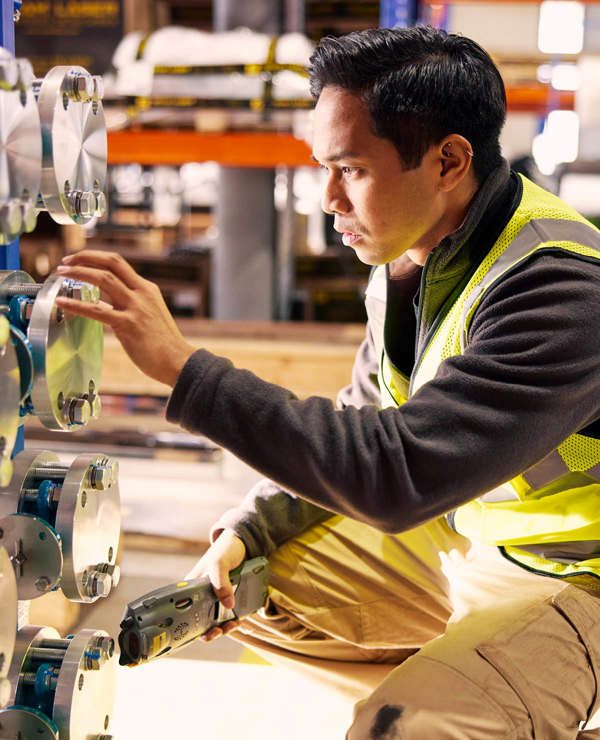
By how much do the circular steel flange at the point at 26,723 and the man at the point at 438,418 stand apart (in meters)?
0.36

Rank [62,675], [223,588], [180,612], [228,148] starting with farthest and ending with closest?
[228,148]
[223,588]
[180,612]
[62,675]

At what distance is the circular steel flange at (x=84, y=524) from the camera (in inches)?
39.3

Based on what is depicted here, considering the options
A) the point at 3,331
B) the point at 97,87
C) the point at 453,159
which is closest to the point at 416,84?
the point at 453,159

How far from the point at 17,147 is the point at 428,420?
19.4 inches

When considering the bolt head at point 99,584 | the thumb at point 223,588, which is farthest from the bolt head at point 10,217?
the thumb at point 223,588

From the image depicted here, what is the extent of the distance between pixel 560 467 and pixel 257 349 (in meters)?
1.90

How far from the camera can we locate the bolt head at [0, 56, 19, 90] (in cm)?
78

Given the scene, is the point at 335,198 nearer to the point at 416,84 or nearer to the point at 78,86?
the point at 416,84

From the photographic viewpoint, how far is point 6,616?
2.99ft

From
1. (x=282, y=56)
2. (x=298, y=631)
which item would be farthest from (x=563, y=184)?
(x=298, y=631)

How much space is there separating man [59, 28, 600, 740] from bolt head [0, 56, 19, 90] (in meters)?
0.19

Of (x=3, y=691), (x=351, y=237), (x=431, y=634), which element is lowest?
(x=431, y=634)

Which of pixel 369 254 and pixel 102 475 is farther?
pixel 369 254

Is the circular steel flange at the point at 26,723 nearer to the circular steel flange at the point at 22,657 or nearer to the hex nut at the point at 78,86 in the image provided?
the circular steel flange at the point at 22,657
